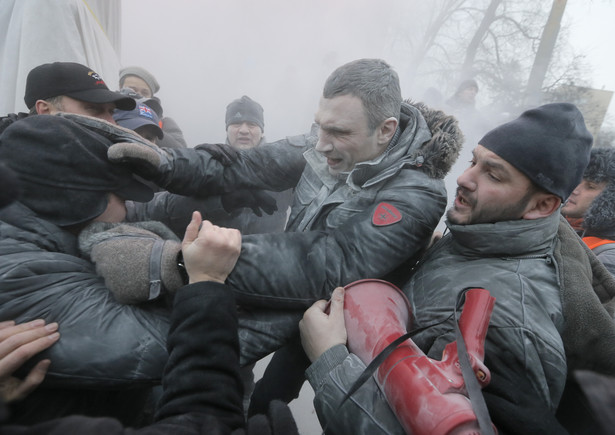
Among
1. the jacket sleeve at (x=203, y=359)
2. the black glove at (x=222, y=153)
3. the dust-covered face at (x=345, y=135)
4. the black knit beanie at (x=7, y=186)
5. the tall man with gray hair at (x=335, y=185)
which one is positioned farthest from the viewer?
the black glove at (x=222, y=153)

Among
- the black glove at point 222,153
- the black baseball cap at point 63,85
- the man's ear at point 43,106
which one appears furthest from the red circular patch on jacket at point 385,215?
the man's ear at point 43,106

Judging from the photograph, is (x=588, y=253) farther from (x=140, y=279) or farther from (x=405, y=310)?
(x=140, y=279)

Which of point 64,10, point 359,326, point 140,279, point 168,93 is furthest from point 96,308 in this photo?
point 168,93

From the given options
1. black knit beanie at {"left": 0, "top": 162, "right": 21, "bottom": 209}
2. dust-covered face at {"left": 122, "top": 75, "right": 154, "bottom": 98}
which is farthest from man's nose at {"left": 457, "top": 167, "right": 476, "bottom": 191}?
dust-covered face at {"left": 122, "top": 75, "right": 154, "bottom": 98}

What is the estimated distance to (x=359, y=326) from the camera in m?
0.94

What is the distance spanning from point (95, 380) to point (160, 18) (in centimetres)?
1250

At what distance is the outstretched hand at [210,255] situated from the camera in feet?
2.85

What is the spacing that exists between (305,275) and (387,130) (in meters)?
0.79

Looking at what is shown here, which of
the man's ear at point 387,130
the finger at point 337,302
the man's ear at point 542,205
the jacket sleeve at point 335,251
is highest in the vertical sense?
the man's ear at point 387,130

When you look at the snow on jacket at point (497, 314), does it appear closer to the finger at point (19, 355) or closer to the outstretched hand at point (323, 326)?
the outstretched hand at point (323, 326)

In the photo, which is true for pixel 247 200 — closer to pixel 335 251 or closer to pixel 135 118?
pixel 335 251

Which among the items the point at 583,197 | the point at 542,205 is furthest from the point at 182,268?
the point at 583,197

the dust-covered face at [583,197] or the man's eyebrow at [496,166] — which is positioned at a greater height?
the man's eyebrow at [496,166]

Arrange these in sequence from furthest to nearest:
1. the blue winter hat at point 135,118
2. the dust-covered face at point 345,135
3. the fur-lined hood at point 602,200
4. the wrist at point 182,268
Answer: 1. the blue winter hat at point 135,118
2. the fur-lined hood at point 602,200
3. the dust-covered face at point 345,135
4. the wrist at point 182,268
